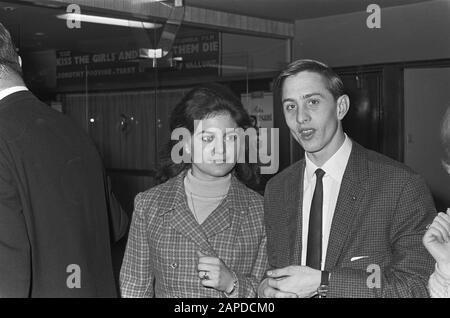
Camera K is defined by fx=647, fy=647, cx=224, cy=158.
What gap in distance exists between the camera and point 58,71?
2.14 m

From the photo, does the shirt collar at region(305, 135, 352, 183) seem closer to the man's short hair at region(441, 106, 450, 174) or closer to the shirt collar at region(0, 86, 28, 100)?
the man's short hair at region(441, 106, 450, 174)

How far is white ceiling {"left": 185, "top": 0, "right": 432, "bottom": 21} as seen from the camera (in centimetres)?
279

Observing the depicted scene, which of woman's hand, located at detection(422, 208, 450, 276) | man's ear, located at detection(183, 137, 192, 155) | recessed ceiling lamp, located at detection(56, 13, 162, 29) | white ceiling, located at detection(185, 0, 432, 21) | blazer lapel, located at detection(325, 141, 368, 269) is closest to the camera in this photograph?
woman's hand, located at detection(422, 208, 450, 276)

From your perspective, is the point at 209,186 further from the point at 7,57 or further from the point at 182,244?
the point at 7,57

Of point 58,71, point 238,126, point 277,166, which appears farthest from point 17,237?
point 277,166

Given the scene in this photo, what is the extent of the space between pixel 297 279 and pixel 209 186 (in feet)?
0.90

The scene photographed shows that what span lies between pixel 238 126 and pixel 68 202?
347 millimetres

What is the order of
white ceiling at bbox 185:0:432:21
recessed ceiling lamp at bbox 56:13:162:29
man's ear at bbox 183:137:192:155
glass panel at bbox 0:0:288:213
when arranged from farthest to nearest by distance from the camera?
white ceiling at bbox 185:0:432:21 → recessed ceiling lamp at bbox 56:13:162:29 → glass panel at bbox 0:0:288:213 → man's ear at bbox 183:137:192:155

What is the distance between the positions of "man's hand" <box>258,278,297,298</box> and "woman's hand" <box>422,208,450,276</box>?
0.24m

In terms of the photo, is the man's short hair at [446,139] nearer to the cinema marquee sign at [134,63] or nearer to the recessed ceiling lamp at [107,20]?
the cinema marquee sign at [134,63]

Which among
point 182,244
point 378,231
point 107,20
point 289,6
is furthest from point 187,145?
point 289,6

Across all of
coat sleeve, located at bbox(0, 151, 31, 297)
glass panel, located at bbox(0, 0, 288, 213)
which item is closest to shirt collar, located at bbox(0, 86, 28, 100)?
coat sleeve, located at bbox(0, 151, 31, 297)

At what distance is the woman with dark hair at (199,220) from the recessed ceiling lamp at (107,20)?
1.28 m

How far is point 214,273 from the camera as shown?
3.63 feet
